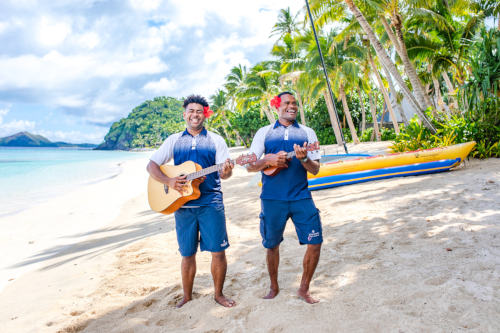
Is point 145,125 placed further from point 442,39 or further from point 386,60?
point 386,60

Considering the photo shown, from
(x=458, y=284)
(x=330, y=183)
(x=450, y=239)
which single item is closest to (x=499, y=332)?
(x=458, y=284)

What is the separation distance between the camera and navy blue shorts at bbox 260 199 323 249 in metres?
2.67

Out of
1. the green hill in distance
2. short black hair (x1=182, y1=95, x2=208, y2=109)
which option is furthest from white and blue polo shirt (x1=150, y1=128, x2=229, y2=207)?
the green hill in distance

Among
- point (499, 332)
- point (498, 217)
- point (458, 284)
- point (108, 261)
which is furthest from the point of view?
point (108, 261)

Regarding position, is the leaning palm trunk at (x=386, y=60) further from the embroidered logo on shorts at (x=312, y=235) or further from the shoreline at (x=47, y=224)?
the shoreline at (x=47, y=224)

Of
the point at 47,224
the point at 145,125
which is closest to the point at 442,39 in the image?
the point at 47,224

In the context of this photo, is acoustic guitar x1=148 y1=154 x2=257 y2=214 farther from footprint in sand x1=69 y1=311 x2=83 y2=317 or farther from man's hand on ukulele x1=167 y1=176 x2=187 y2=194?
footprint in sand x1=69 y1=311 x2=83 y2=317

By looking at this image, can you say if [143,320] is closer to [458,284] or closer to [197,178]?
[197,178]

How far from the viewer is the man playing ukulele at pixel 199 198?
2791mm

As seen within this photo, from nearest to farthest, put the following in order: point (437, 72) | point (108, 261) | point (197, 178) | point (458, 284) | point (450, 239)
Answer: point (458, 284) → point (197, 178) → point (450, 239) → point (108, 261) → point (437, 72)

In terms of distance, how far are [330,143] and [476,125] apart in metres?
20.9

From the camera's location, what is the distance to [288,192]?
2.69 m

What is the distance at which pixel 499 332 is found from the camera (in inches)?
77.3

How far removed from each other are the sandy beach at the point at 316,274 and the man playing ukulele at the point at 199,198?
1.15 ft
